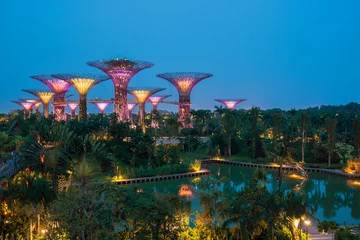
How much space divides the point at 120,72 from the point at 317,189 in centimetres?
2582

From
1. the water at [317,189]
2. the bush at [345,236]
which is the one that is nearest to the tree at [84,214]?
the bush at [345,236]

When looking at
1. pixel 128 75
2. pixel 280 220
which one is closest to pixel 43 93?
pixel 128 75

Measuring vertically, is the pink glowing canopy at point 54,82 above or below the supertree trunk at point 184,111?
above

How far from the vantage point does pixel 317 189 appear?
21.5 m

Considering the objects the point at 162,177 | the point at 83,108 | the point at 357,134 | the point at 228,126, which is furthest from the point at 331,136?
the point at 83,108

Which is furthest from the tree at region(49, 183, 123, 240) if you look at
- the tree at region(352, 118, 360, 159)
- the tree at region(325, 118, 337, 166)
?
the tree at region(325, 118, 337, 166)

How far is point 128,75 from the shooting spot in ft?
133

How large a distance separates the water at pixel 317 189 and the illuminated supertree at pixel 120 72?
17504mm

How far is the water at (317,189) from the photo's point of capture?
16.4 meters

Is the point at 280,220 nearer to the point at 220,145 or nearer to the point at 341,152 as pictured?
the point at 341,152

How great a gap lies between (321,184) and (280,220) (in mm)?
14949

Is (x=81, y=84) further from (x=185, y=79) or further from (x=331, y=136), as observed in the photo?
(x=331, y=136)

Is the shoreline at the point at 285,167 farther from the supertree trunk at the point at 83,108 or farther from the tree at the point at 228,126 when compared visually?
the supertree trunk at the point at 83,108

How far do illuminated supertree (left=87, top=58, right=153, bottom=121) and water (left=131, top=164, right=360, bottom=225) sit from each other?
1750 cm
